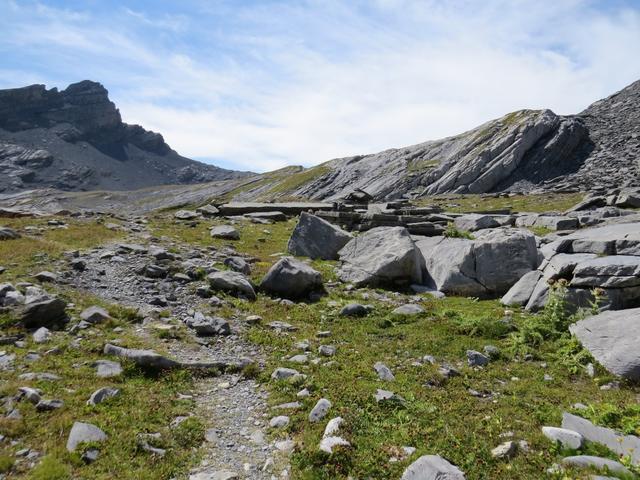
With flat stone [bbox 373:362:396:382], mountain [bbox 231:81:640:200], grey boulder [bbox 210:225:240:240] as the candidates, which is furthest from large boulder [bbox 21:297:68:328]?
Result: mountain [bbox 231:81:640:200]

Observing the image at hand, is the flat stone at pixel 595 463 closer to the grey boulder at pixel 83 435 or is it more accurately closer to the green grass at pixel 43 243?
the grey boulder at pixel 83 435

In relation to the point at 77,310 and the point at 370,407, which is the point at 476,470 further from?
the point at 77,310

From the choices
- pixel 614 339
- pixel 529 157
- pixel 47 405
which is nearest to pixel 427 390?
pixel 614 339

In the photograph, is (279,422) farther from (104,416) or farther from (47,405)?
(47,405)

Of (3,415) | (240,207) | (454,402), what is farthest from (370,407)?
(240,207)

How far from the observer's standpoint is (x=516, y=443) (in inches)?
306

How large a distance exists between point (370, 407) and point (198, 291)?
33.1 ft

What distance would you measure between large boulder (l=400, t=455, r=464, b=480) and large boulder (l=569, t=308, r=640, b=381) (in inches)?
243

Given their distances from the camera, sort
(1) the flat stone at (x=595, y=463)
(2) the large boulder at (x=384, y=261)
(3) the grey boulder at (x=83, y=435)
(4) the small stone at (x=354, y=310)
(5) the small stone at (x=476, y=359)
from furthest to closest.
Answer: (2) the large boulder at (x=384, y=261)
(4) the small stone at (x=354, y=310)
(5) the small stone at (x=476, y=359)
(3) the grey boulder at (x=83, y=435)
(1) the flat stone at (x=595, y=463)

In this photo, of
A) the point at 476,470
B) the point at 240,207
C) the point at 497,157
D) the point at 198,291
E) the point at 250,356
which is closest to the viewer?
the point at 476,470

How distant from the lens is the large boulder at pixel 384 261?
63.9 ft

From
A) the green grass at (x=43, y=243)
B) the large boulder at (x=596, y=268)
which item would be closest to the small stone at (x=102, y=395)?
the green grass at (x=43, y=243)

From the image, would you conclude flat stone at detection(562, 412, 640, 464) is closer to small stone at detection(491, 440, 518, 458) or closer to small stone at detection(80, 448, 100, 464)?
small stone at detection(491, 440, 518, 458)

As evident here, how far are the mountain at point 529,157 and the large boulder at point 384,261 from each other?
54.8 m
